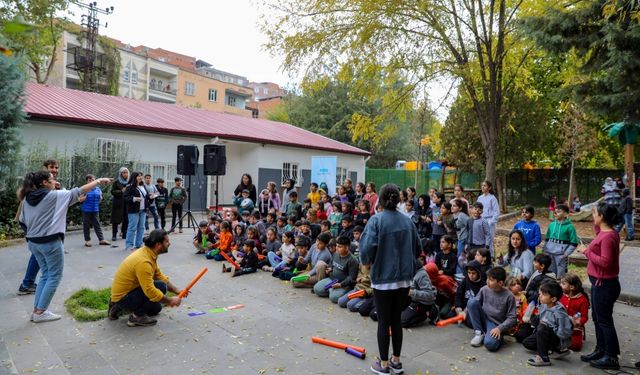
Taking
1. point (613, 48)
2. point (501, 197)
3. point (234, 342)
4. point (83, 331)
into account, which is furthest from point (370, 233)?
point (501, 197)

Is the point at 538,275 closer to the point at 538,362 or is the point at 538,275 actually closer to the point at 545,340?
the point at 545,340

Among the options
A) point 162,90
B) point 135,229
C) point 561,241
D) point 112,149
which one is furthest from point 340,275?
point 162,90

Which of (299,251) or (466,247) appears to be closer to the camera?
(466,247)

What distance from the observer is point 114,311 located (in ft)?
17.7

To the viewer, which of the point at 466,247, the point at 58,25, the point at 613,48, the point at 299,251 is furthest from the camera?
the point at 58,25

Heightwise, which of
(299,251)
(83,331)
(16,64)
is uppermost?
(16,64)

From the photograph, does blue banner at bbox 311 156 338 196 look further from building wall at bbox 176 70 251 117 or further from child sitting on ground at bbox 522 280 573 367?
building wall at bbox 176 70 251 117

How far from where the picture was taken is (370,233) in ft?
A: 13.6

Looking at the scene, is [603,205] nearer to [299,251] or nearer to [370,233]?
[370,233]

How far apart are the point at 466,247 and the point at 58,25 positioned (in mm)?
27780

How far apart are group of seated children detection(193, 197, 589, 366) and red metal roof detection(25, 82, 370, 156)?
8.91m

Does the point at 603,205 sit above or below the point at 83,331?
above

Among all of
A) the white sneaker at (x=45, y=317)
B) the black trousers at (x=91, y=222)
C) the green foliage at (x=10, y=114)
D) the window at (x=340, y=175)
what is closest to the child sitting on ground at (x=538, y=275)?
the white sneaker at (x=45, y=317)

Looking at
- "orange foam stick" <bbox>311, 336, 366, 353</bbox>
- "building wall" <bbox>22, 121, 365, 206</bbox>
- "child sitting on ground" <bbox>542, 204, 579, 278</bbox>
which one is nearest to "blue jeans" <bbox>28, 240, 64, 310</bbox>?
"orange foam stick" <bbox>311, 336, 366, 353</bbox>
